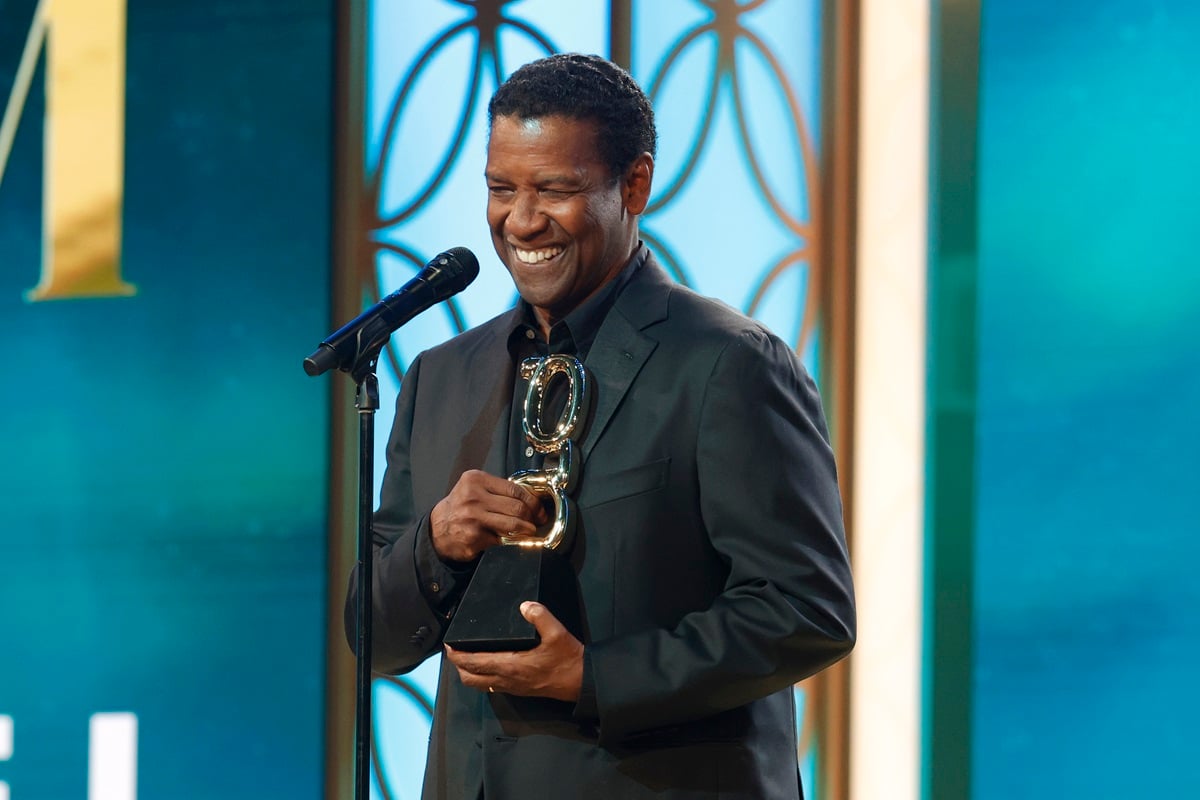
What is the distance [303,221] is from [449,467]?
60.7 inches

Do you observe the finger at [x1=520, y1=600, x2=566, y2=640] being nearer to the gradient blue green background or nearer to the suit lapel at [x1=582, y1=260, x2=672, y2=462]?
the suit lapel at [x1=582, y1=260, x2=672, y2=462]

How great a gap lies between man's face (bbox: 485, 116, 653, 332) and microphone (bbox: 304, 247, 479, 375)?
0.30ft

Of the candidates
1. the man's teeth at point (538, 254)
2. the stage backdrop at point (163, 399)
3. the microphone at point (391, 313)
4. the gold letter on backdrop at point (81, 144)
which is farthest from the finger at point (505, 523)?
the gold letter on backdrop at point (81, 144)

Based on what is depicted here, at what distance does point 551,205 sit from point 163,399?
1845mm

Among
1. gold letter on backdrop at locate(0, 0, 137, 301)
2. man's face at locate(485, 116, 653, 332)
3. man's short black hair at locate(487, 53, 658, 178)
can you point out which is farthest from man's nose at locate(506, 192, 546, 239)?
gold letter on backdrop at locate(0, 0, 137, 301)

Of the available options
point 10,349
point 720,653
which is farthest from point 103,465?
point 720,653

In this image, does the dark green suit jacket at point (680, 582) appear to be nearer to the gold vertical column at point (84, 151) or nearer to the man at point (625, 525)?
the man at point (625, 525)

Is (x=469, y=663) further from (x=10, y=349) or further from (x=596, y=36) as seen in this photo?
(x=10, y=349)

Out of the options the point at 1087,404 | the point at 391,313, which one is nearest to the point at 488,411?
the point at 391,313

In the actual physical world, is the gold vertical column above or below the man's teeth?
above

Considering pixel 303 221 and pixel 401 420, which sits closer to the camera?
pixel 401 420

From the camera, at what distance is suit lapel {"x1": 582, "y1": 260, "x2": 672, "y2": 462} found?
6.44 feet

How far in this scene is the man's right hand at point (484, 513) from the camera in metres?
1.84

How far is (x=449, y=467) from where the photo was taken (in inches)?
83.0
